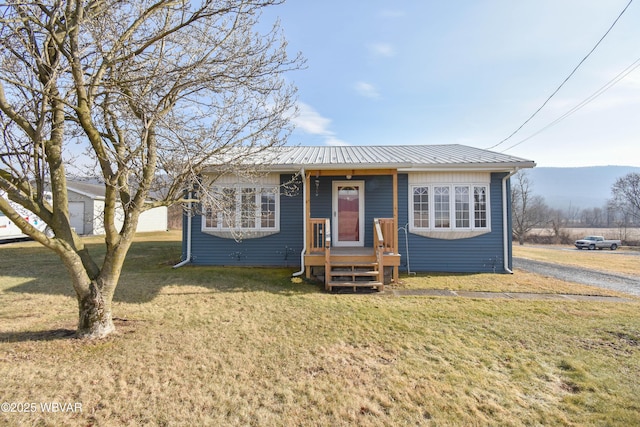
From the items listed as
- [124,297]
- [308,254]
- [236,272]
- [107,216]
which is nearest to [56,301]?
[124,297]

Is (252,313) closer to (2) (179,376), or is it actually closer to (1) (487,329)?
(2) (179,376)

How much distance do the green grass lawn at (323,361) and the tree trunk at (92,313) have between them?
145 mm

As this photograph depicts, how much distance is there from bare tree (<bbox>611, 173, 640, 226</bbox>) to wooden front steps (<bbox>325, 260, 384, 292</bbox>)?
5301 centimetres

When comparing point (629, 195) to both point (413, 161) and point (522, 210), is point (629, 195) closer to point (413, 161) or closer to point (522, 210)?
point (522, 210)

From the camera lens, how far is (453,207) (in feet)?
28.7

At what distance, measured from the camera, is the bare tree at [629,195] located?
40844 mm

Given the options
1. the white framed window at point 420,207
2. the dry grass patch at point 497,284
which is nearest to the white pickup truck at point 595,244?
the dry grass patch at point 497,284

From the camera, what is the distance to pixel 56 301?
18.2ft

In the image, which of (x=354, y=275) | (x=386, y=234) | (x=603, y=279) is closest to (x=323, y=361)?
(x=354, y=275)

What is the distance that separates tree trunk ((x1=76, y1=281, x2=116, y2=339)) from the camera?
3.88m

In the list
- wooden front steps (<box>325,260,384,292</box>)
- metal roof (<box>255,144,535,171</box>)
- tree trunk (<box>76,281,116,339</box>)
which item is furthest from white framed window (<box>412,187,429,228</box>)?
tree trunk (<box>76,281,116,339</box>)

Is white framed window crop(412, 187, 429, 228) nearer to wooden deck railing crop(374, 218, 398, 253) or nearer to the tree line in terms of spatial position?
wooden deck railing crop(374, 218, 398, 253)

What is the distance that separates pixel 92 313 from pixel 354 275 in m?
4.81

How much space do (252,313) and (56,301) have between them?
12.3 feet
